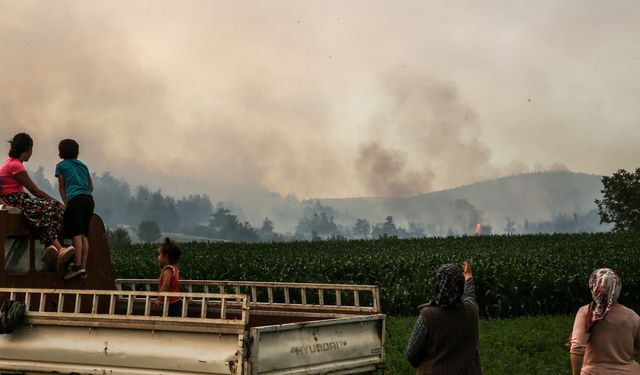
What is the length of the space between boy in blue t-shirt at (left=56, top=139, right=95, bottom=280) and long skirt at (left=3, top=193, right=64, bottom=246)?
12cm

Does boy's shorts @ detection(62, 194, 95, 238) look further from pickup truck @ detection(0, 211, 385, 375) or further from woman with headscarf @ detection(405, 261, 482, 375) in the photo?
woman with headscarf @ detection(405, 261, 482, 375)

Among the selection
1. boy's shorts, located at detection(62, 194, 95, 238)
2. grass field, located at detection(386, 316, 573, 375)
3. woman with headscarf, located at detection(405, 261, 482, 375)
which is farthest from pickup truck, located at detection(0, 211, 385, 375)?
grass field, located at detection(386, 316, 573, 375)

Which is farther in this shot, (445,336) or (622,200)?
(622,200)

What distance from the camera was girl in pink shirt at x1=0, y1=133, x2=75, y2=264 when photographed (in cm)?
956

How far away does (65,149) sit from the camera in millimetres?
9750

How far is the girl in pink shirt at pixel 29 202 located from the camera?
9.56 metres

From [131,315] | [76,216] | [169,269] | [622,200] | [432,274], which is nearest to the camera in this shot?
[131,315]

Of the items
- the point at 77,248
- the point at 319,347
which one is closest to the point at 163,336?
the point at 319,347

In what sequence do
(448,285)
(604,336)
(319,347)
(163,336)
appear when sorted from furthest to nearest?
1. (319,347)
2. (163,336)
3. (604,336)
4. (448,285)

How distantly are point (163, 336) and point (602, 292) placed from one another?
12.2ft

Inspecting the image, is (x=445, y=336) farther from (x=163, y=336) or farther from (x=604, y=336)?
(x=163, y=336)

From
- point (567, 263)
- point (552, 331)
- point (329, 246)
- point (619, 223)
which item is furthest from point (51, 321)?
point (619, 223)

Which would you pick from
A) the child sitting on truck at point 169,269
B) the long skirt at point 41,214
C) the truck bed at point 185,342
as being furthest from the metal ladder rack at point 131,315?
the child sitting on truck at point 169,269

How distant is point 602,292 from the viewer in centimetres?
638
